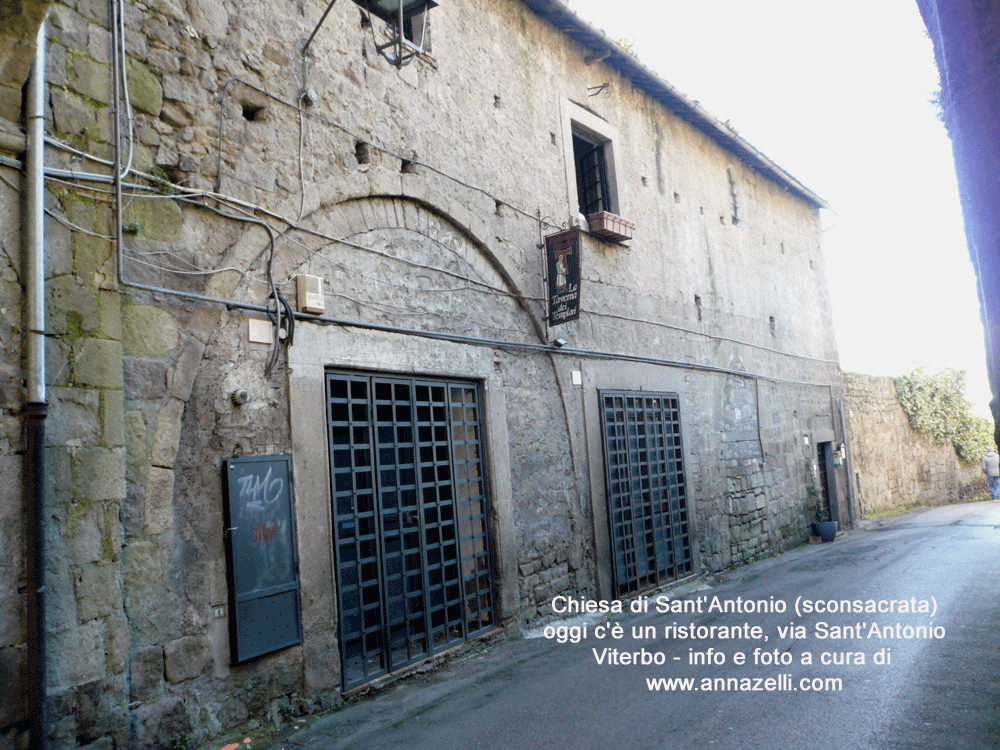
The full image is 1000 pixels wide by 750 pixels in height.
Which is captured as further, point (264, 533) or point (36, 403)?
point (264, 533)

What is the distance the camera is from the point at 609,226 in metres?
8.22

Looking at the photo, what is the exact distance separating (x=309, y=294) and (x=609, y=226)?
176 inches

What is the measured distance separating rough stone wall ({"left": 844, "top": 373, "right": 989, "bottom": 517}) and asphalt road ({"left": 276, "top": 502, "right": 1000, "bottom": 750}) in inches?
355

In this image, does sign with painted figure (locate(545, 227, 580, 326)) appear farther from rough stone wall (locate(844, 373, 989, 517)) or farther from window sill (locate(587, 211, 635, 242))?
rough stone wall (locate(844, 373, 989, 517))

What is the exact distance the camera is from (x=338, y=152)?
5328 mm

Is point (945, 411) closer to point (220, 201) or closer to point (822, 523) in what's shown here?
point (822, 523)

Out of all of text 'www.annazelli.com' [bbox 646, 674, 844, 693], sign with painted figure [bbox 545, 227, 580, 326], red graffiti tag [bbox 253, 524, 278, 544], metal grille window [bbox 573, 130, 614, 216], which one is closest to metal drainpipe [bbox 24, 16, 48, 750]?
red graffiti tag [bbox 253, 524, 278, 544]

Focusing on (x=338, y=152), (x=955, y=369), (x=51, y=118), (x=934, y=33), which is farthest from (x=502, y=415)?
(x=955, y=369)

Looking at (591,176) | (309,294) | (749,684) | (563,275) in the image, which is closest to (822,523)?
(591,176)

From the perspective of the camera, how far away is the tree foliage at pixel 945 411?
18250mm

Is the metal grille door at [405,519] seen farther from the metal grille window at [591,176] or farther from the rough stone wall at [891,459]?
the rough stone wall at [891,459]

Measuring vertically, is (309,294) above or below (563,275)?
below

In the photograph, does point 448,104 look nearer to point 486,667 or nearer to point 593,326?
point 593,326

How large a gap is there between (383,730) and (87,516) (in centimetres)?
214
